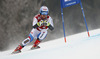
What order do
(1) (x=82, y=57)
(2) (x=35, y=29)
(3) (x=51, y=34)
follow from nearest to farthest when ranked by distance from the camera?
(1) (x=82, y=57) → (2) (x=35, y=29) → (3) (x=51, y=34)

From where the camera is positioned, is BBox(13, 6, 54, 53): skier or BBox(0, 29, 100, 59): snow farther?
BBox(13, 6, 54, 53): skier

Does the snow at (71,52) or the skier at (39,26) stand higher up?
the skier at (39,26)

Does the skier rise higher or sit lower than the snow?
higher

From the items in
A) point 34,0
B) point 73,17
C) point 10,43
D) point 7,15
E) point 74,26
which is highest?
point 34,0

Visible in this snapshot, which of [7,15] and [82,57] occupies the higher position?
[7,15]

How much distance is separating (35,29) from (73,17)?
599 centimetres

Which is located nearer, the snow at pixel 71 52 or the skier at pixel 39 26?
the snow at pixel 71 52

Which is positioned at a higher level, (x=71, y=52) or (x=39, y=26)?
(x=39, y=26)

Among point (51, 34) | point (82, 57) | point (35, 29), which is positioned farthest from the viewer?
point (51, 34)

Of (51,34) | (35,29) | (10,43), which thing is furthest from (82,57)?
(10,43)

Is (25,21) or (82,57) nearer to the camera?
(82,57)

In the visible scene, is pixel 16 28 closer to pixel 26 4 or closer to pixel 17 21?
pixel 17 21

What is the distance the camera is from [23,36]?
9555 mm

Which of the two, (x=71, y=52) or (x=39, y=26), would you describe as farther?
(x=39, y=26)
